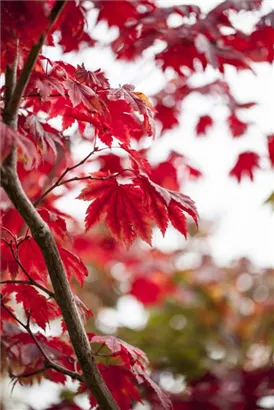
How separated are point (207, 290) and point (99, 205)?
2394 millimetres

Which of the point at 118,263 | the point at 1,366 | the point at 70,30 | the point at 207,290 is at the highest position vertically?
the point at 70,30

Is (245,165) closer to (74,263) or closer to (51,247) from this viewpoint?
(74,263)

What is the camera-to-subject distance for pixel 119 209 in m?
1.19

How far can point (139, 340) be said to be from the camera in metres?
3.09

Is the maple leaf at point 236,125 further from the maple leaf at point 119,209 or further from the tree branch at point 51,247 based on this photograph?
the tree branch at point 51,247

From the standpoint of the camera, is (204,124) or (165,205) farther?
(204,124)

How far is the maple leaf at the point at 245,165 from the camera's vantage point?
2.26 meters

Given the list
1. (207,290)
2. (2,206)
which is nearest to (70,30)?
(2,206)

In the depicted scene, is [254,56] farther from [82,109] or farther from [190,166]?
[82,109]

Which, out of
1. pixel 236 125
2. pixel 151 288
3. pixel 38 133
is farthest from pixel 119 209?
pixel 151 288

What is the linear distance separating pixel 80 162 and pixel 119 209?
0.40ft

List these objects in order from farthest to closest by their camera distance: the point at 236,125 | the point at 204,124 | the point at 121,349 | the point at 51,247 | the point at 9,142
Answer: the point at 204,124 < the point at 236,125 < the point at 121,349 < the point at 51,247 < the point at 9,142

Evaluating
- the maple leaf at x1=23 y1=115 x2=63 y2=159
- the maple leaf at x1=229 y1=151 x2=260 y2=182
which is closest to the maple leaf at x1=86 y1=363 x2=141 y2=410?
the maple leaf at x1=23 y1=115 x2=63 y2=159

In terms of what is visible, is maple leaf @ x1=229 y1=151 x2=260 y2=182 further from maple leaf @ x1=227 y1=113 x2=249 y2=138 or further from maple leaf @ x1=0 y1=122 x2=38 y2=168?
maple leaf @ x1=0 y1=122 x2=38 y2=168
